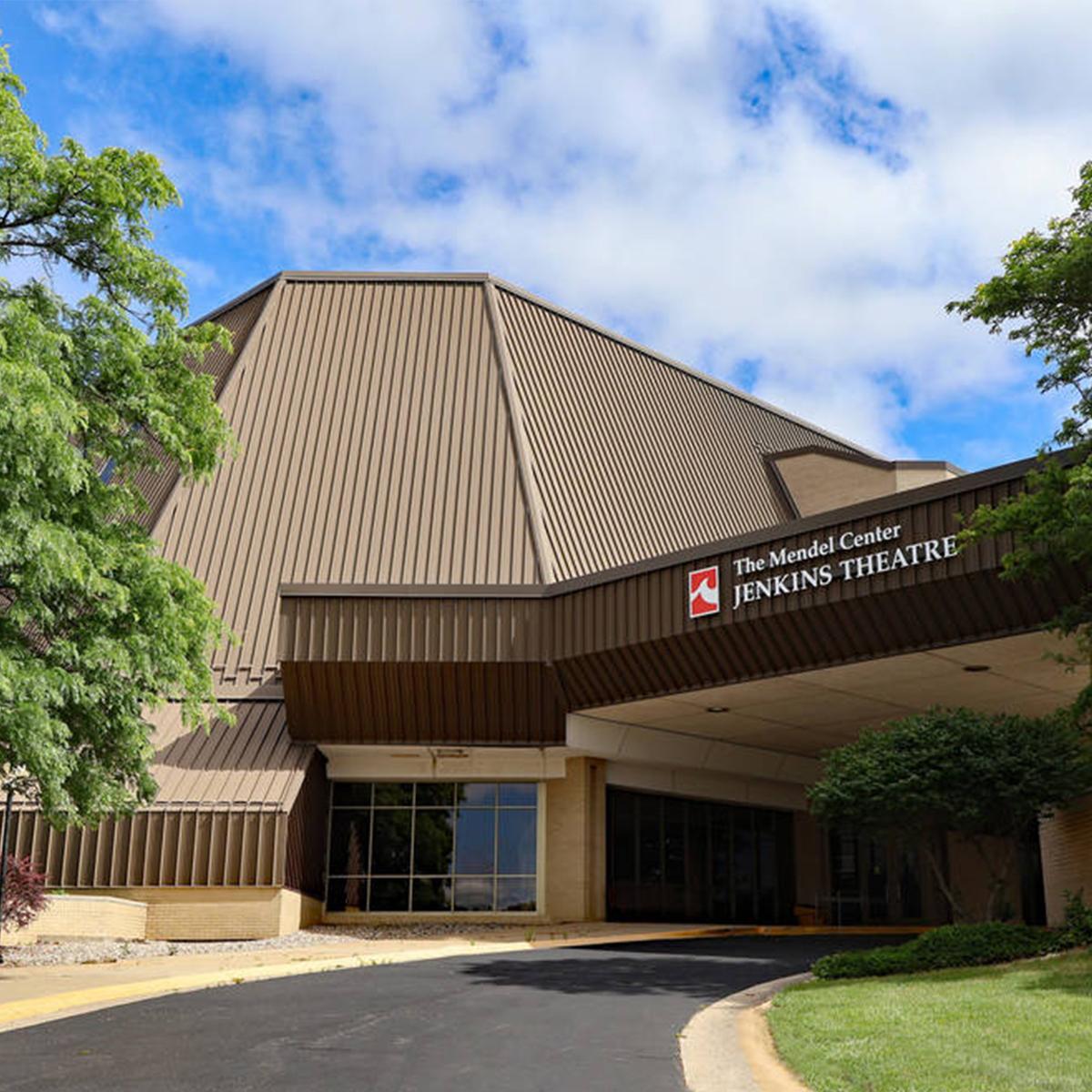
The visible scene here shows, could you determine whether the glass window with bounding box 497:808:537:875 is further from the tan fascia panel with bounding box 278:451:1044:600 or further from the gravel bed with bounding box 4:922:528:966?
the tan fascia panel with bounding box 278:451:1044:600

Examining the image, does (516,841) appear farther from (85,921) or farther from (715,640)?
(85,921)

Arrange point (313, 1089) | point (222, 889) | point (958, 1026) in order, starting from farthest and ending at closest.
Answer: point (222, 889) < point (958, 1026) < point (313, 1089)

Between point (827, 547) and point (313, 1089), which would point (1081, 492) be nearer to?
point (827, 547)

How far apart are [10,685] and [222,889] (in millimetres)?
14479

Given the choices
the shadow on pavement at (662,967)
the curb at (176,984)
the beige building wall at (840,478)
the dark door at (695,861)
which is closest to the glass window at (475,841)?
the dark door at (695,861)

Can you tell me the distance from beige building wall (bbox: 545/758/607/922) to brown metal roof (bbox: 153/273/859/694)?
5360mm

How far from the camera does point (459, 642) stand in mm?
28453

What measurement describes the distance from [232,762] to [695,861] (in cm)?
1366

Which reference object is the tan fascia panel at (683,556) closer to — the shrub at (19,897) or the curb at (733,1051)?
the shrub at (19,897)

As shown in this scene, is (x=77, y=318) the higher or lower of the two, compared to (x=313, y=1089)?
higher

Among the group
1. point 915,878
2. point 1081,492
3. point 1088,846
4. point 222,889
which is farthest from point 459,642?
point 915,878

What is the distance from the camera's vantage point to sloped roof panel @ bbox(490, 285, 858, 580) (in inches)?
1328

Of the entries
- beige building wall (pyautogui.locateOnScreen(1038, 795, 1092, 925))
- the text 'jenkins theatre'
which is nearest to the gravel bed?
the text 'jenkins theatre'

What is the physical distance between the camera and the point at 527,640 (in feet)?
93.1
